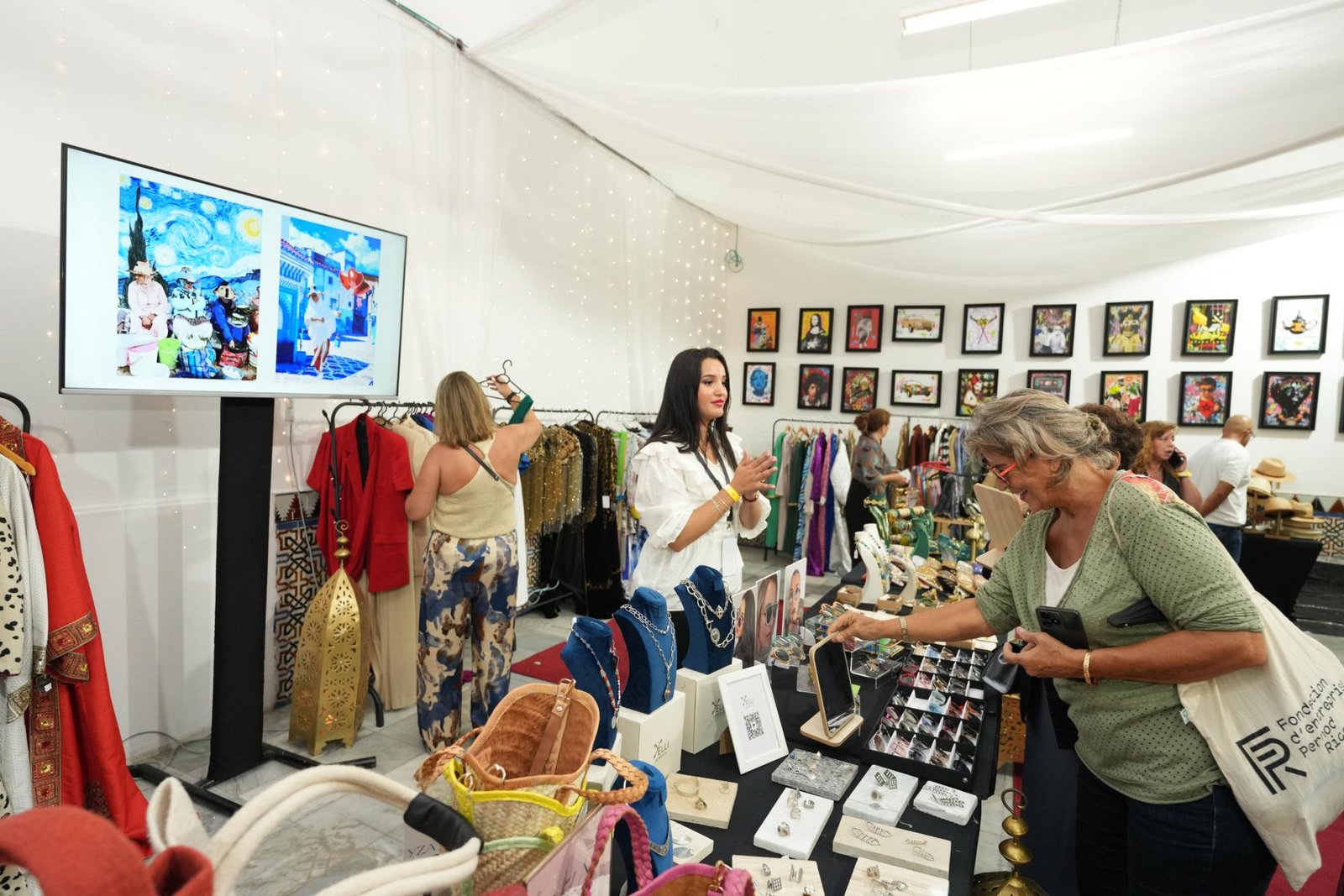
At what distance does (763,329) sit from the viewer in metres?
7.92

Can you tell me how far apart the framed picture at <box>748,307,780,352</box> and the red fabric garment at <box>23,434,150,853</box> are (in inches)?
264

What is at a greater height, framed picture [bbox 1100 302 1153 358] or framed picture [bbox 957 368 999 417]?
framed picture [bbox 1100 302 1153 358]

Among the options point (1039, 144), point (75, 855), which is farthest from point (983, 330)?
point (75, 855)

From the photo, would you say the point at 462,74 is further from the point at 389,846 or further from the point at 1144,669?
the point at 1144,669

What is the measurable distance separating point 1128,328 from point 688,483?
5.92m

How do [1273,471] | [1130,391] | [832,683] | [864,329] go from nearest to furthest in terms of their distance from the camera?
[832,683]
[1273,471]
[1130,391]
[864,329]

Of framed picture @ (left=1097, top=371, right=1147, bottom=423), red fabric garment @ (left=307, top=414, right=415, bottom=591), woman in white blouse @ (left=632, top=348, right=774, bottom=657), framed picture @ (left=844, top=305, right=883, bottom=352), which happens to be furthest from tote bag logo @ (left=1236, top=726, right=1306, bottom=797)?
framed picture @ (left=844, top=305, right=883, bottom=352)

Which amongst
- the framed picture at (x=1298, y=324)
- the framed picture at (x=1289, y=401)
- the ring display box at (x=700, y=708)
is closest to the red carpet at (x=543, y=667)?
the ring display box at (x=700, y=708)

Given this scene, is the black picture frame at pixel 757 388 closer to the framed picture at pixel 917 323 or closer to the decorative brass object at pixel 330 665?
the framed picture at pixel 917 323

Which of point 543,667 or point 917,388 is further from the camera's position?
point 917,388

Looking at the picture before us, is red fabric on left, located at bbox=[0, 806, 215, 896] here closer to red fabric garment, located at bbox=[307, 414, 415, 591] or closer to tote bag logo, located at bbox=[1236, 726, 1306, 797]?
tote bag logo, located at bbox=[1236, 726, 1306, 797]

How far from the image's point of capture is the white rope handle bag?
1.62ft

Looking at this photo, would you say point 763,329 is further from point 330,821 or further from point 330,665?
point 330,821

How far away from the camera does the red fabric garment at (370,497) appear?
3170mm
